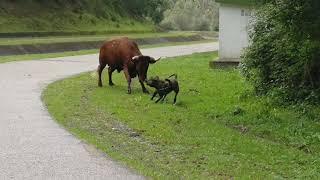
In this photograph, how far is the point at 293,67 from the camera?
49.3 ft

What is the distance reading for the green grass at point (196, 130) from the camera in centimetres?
881

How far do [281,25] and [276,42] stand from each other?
1.66 meters

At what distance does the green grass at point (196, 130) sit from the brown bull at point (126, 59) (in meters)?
0.55

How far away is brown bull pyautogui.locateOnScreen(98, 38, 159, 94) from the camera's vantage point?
17.6 meters

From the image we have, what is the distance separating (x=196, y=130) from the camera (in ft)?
38.4

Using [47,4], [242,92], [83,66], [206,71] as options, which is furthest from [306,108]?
[47,4]

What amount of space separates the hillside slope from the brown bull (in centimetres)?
2584

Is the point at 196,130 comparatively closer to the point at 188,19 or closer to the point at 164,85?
the point at 164,85

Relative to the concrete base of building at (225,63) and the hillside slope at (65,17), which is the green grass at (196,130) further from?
the hillside slope at (65,17)

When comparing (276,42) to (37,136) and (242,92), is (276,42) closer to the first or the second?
(242,92)

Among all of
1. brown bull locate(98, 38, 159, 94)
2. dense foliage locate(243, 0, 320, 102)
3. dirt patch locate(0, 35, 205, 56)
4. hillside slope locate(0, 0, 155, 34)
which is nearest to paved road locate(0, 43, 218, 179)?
brown bull locate(98, 38, 159, 94)

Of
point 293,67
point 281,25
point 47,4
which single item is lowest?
point 47,4

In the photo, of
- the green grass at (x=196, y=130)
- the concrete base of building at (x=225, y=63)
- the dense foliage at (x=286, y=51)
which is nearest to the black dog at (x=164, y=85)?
the green grass at (x=196, y=130)

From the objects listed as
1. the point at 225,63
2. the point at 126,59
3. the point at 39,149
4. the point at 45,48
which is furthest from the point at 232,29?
the point at 45,48
